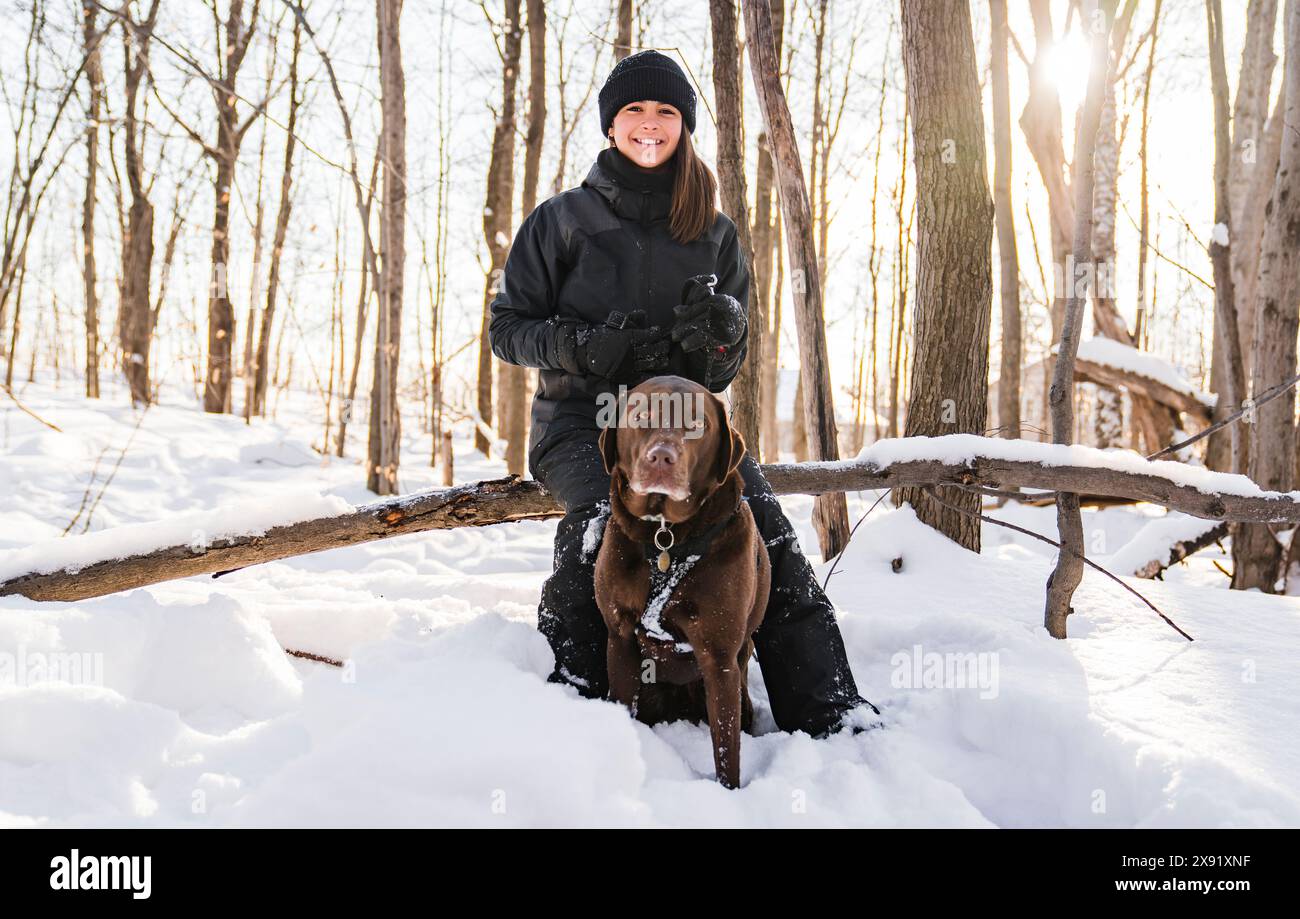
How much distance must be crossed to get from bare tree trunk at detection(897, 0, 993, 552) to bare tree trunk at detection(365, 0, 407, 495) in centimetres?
597

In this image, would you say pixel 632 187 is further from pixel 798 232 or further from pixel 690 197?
pixel 798 232

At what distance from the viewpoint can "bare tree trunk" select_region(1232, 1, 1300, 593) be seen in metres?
5.85

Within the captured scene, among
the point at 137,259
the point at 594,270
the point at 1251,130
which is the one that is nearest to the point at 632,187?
the point at 594,270

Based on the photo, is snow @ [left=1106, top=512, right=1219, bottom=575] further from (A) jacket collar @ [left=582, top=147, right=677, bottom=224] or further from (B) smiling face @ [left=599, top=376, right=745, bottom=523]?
(B) smiling face @ [left=599, top=376, right=745, bottom=523]

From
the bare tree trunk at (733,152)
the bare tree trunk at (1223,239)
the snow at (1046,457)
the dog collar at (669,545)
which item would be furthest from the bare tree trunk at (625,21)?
the dog collar at (669,545)

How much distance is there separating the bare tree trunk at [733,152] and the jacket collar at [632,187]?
2.71 metres

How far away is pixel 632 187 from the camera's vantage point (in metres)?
2.97

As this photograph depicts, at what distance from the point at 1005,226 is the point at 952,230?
816cm

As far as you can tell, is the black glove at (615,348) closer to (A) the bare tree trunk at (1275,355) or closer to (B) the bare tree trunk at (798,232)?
(B) the bare tree trunk at (798,232)

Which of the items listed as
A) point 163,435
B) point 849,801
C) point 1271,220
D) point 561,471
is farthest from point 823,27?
point 849,801

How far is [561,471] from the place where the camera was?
2.88 metres
